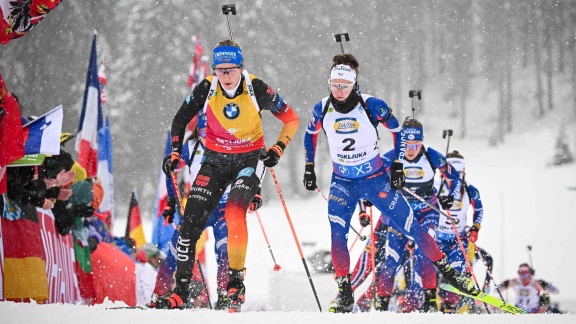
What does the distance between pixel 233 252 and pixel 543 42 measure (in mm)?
49437

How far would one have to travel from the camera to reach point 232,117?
642cm

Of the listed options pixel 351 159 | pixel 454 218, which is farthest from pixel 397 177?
pixel 454 218

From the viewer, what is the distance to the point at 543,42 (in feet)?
167

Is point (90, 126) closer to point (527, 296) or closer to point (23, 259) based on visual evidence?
point (23, 259)

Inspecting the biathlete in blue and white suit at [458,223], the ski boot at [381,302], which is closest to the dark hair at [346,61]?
the ski boot at [381,302]

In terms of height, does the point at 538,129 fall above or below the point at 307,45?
below

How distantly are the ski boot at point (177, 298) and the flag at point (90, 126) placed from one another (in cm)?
Result: 730

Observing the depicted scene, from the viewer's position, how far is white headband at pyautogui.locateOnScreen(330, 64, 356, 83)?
6934 mm

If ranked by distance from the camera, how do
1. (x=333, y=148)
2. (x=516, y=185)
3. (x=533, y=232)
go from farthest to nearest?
1. (x=516, y=185)
2. (x=533, y=232)
3. (x=333, y=148)

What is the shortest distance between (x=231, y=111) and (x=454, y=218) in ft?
20.9

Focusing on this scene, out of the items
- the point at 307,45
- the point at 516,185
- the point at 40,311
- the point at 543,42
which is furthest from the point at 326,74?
the point at 40,311

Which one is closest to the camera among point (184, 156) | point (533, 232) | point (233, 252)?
point (233, 252)

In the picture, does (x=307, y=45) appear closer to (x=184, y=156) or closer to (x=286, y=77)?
(x=286, y=77)

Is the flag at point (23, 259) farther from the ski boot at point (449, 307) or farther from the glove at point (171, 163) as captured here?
the ski boot at point (449, 307)
